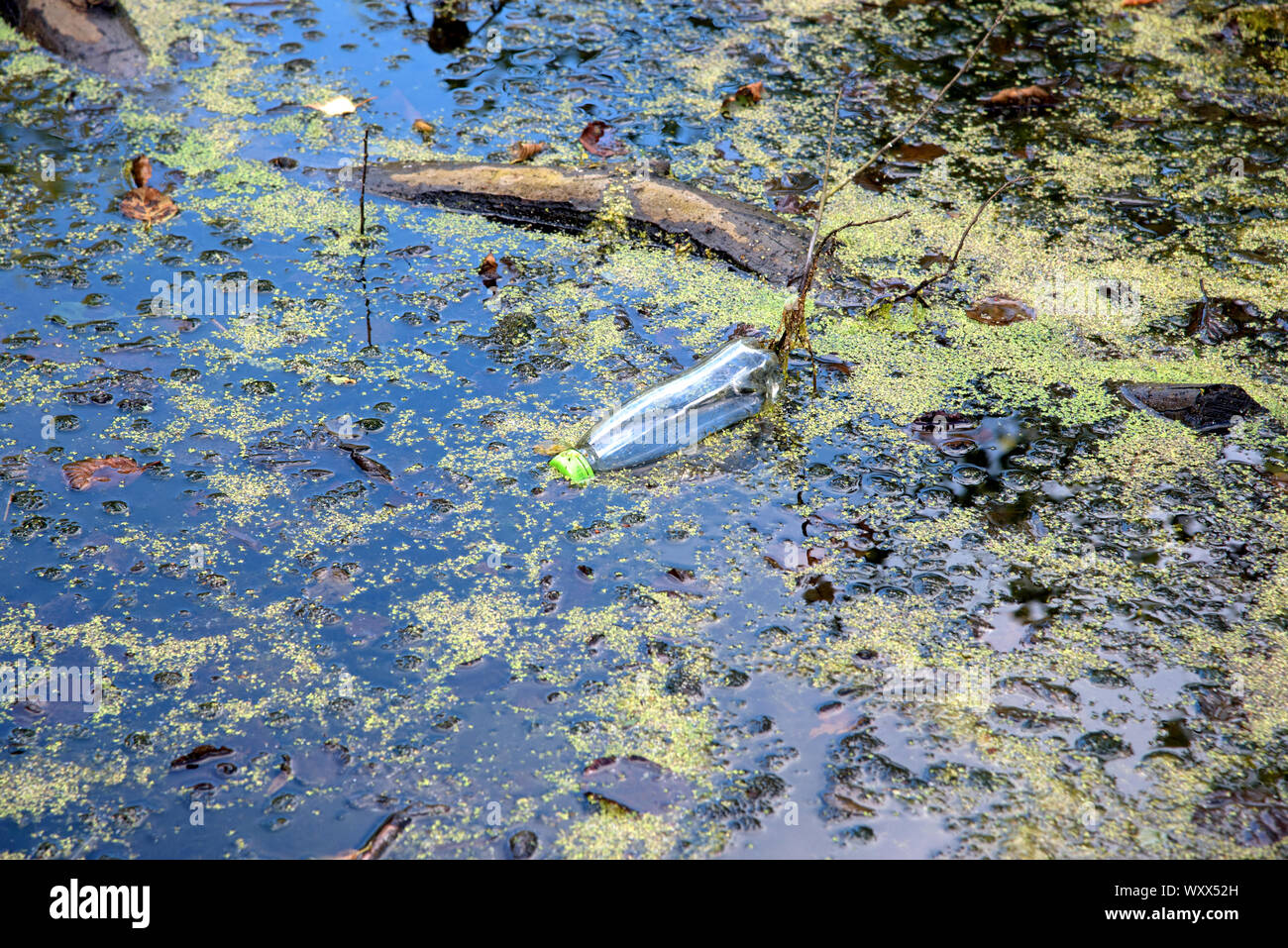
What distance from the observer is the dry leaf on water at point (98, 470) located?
2.03 m

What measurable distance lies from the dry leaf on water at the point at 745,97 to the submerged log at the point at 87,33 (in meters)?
2.22

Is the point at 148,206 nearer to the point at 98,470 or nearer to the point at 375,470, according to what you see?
the point at 98,470

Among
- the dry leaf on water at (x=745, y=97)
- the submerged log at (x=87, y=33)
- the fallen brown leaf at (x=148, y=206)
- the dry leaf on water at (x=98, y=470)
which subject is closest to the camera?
the dry leaf on water at (x=98, y=470)

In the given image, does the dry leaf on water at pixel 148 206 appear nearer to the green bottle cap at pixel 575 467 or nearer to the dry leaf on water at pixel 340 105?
the dry leaf on water at pixel 340 105

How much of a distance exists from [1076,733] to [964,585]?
351 millimetres

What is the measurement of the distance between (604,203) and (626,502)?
120 centimetres

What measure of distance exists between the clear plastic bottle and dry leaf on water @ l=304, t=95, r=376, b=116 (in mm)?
1691

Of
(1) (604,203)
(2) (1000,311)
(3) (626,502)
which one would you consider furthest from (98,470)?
(2) (1000,311)

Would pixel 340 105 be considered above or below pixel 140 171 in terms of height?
above

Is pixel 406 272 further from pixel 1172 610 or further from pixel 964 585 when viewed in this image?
pixel 1172 610

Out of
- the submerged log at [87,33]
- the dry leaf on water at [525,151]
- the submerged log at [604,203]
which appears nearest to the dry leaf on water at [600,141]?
the dry leaf on water at [525,151]

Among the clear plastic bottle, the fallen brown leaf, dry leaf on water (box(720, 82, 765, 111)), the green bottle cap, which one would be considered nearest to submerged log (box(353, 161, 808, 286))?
the clear plastic bottle

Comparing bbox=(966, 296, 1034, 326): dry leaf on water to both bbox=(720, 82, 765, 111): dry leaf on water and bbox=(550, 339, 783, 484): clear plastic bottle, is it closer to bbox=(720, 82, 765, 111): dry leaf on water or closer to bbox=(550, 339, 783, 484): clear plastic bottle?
bbox=(550, 339, 783, 484): clear plastic bottle

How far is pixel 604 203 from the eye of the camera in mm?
2852
